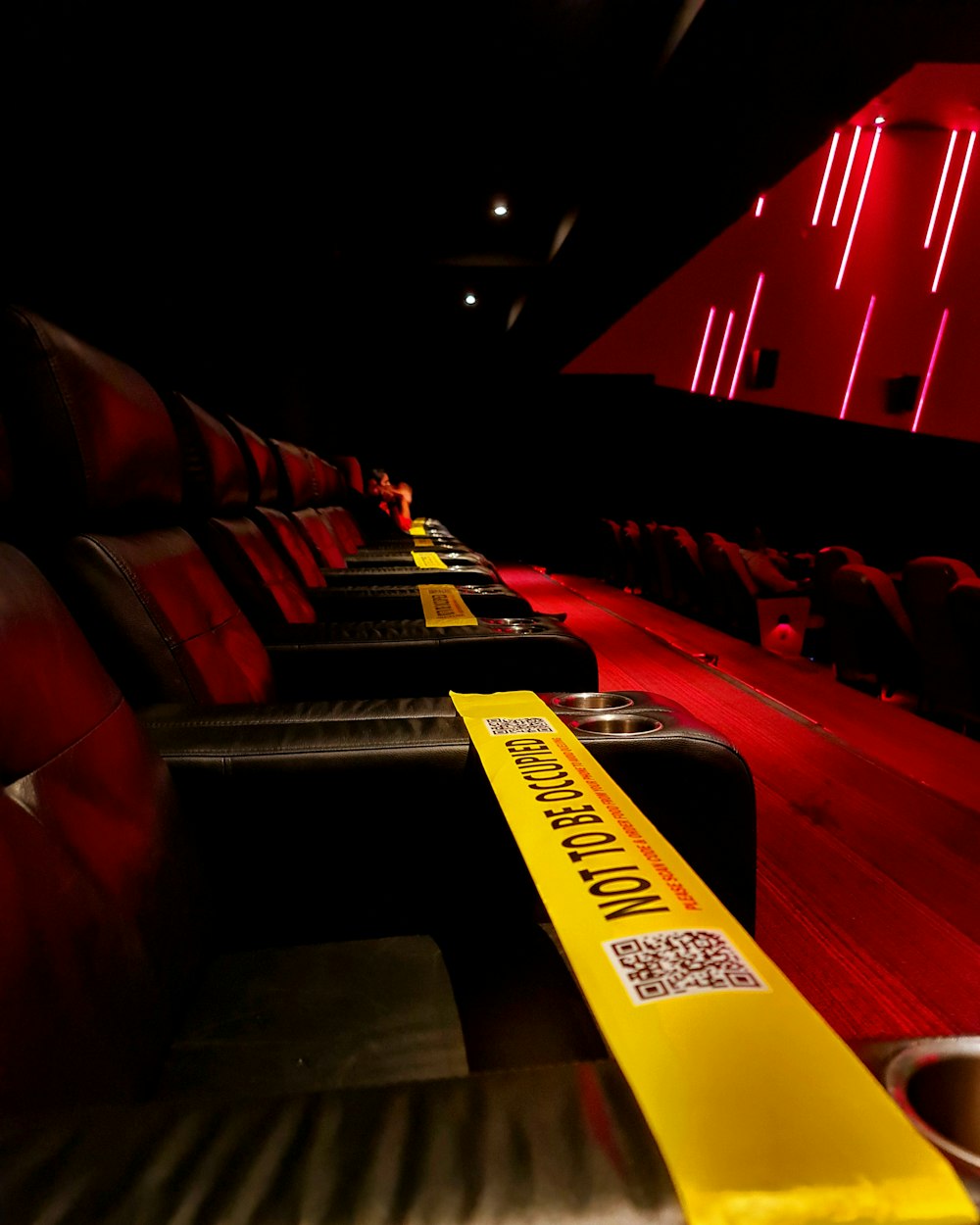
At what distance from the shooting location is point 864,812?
1.23 meters

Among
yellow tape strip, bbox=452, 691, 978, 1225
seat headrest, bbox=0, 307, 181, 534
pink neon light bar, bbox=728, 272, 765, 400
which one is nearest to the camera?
yellow tape strip, bbox=452, 691, 978, 1225

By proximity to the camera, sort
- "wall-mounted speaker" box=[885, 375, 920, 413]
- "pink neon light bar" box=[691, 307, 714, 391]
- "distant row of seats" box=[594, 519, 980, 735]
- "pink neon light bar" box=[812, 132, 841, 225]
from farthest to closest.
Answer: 1. "pink neon light bar" box=[691, 307, 714, 391]
2. "wall-mounted speaker" box=[885, 375, 920, 413]
3. "pink neon light bar" box=[812, 132, 841, 225]
4. "distant row of seats" box=[594, 519, 980, 735]

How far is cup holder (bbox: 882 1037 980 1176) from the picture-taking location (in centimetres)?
30

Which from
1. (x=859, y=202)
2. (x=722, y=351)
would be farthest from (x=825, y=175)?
(x=722, y=351)

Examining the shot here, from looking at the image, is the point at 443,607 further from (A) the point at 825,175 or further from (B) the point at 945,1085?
(A) the point at 825,175

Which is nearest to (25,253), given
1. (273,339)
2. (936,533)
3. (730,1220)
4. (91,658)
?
(91,658)

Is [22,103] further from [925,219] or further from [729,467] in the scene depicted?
[729,467]

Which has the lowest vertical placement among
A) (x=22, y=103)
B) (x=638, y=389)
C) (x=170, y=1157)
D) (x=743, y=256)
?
(x=170, y=1157)

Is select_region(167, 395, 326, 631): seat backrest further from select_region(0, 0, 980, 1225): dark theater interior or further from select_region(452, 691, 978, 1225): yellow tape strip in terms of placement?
select_region(452, 691, 978, 1225): yellow tape strip

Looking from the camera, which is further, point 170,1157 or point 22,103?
point 22,103

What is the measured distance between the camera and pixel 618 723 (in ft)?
2.78

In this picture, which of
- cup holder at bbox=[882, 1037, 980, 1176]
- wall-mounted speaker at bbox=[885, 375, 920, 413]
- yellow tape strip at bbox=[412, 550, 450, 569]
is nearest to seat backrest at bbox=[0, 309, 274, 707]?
cup holder at bbox=[882, 1037, 980, 1176]

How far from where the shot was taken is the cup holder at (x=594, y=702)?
93cm

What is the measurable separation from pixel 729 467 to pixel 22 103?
7747 millimetres
